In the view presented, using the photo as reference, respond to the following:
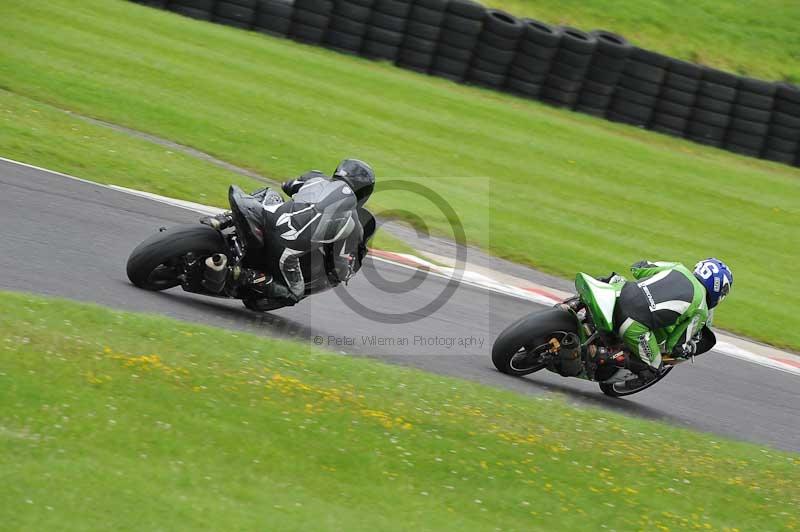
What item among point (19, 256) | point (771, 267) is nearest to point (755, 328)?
point (771, 267)

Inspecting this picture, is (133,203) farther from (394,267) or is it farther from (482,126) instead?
(482,126)

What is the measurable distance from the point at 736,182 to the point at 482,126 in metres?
5.58

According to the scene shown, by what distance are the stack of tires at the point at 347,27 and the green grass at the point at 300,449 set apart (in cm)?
1485

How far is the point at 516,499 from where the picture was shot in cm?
661

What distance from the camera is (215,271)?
838 cm

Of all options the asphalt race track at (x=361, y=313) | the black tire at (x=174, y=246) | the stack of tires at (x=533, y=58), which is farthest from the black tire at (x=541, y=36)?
the black tire at (x=174, y=246)

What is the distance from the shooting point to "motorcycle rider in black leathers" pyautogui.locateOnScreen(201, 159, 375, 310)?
851cm

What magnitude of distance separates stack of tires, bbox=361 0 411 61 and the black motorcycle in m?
14.0

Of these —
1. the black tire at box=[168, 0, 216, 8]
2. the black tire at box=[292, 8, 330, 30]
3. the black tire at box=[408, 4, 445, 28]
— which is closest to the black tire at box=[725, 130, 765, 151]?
the black tire at box=[408, 4, 445, 28]

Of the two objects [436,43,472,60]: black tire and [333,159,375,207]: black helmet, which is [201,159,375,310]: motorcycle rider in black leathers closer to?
[333,159,375,207]: black helmet

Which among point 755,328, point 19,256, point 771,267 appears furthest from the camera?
point 771,267

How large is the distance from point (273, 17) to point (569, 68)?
21.8 feet

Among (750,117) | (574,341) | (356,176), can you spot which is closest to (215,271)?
(356,176)

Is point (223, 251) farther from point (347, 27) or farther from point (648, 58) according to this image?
point (648, 58)
